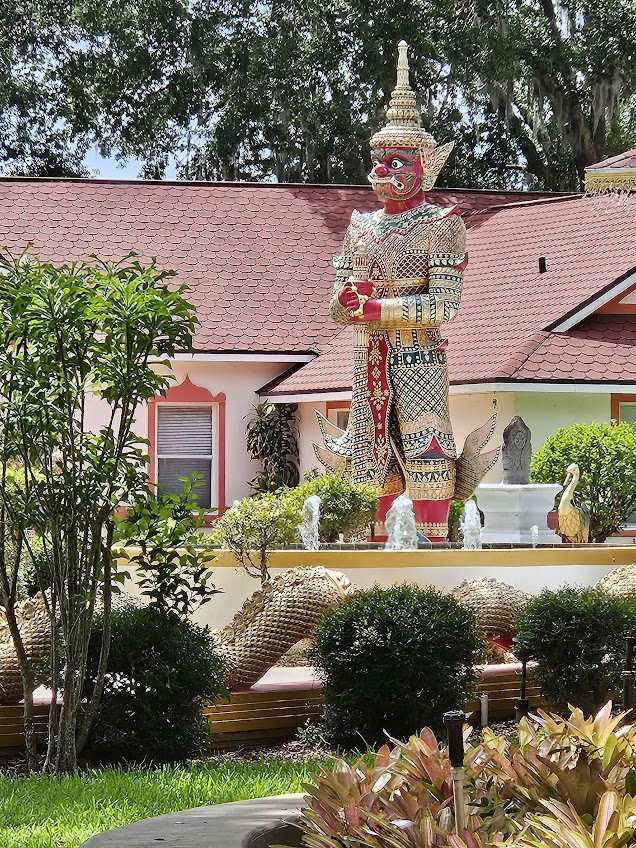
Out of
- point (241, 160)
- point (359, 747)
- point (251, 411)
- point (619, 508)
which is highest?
point (241, 160)

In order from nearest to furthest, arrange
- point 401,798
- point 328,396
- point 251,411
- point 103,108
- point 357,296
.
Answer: point 401,798
point 357,296
point 328,396
point 251,411
point 103,108

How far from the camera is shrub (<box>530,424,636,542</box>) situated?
51.8 feet

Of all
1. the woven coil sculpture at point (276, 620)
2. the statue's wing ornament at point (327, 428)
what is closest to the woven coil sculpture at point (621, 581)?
the woven coil sculpture at point (276, 620)

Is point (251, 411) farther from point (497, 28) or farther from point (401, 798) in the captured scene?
point (401, 798)

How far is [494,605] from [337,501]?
3664 millimetres

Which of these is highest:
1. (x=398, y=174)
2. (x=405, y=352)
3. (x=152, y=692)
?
(x=398, y=174)

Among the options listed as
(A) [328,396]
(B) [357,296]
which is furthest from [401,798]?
(A) [328,396]

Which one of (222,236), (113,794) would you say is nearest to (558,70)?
(222,236)

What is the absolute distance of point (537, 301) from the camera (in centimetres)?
1997

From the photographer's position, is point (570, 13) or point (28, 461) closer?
point (28, 461)

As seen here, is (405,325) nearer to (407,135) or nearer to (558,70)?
(407,135)

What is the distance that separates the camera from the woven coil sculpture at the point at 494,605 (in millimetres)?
10992

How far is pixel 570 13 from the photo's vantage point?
33281mm

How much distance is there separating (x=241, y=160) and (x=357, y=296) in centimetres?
2146
